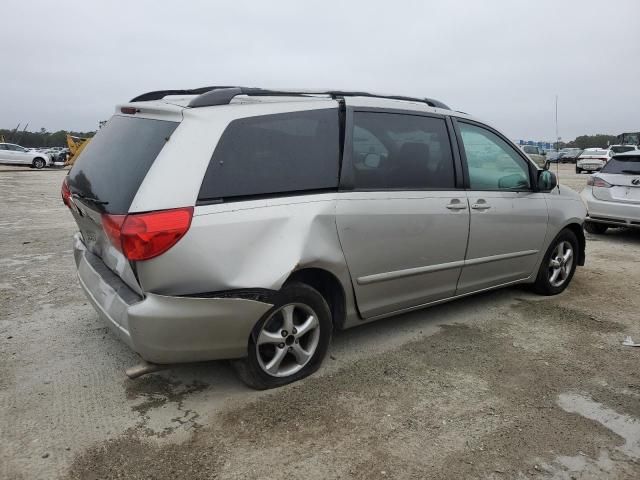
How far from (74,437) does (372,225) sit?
2.06 meters

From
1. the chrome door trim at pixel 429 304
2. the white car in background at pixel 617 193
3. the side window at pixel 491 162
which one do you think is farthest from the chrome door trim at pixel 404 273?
the white car in background at pixel 617 193

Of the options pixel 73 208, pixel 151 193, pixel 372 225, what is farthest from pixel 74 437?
pixel 372 225

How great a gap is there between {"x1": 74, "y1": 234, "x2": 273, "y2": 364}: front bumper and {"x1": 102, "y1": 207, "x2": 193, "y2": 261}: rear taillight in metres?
0.24

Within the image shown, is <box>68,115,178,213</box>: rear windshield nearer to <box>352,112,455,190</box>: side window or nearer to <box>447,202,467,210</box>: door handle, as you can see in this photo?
<box>352,112,455,190</box>: side window

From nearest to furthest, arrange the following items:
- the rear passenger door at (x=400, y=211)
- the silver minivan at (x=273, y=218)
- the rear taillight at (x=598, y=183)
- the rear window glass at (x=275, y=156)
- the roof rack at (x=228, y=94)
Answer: the silver minivan at (x=273, y=218) < the rear window glass at (x=275, y=156) < the roof rack at (x=228, y=94) < the rear passenger door at (x=400, y=211) < the rear taillight at (x=598, y=183)

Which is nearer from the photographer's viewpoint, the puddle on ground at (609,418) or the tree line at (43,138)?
the puddle on ground at (609,418)

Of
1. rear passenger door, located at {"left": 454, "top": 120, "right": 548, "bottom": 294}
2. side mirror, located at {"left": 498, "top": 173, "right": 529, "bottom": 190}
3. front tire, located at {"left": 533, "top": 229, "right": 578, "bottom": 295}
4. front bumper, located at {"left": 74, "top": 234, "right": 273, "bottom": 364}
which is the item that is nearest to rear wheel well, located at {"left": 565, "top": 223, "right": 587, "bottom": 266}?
front tire, located at {"left": 533, "top": 229, "right": 578, "bottom": 295}

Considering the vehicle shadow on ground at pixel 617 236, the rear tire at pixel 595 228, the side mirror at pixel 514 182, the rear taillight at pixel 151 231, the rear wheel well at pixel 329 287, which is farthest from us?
the rear tire at pixel 595 228

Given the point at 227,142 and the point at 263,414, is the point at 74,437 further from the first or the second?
the point at 227,142

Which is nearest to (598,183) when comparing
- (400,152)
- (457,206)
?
(457,206)

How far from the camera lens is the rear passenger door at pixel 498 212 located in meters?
4.17

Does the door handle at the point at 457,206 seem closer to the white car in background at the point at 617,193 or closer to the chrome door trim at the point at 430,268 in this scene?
the chrome door trim at the point at 430,268

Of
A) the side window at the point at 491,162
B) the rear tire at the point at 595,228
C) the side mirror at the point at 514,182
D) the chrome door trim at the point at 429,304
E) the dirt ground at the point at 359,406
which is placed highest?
the side window at the point at 491,162

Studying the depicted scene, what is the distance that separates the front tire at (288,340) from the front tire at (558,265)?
8.66 feet
